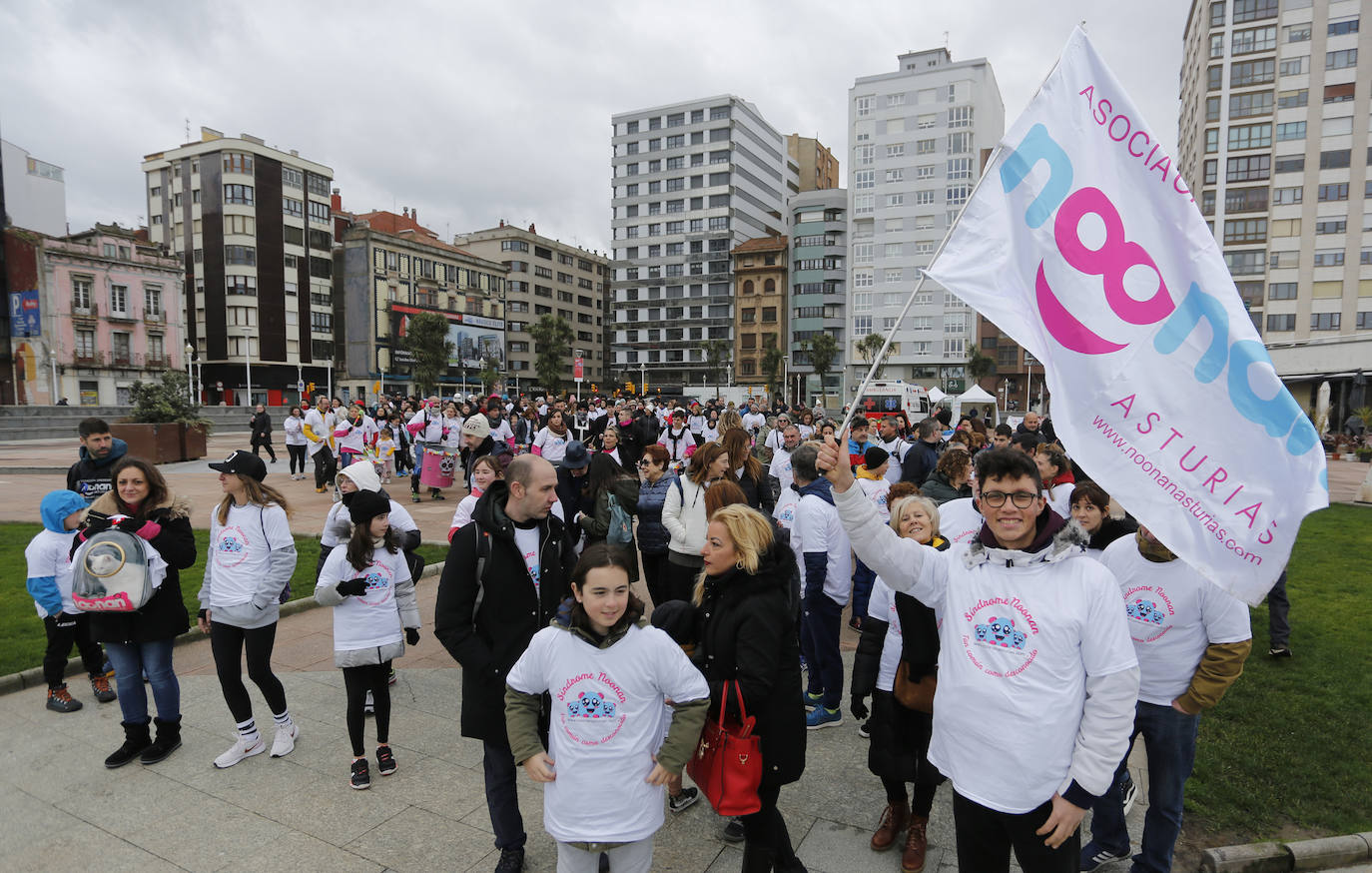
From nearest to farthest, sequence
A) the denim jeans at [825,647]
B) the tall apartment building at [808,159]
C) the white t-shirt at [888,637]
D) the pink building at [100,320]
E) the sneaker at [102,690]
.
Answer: the white t-shirt at [888,637], the denim jeans at [825,647], the sneaker at [102,690], the pink building at [100,320], the tall apartment building at [808,159]

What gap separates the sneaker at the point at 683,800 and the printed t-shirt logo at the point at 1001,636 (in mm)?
2295

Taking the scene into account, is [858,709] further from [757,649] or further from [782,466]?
[782,466]

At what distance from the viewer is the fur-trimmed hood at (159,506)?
14.9ft

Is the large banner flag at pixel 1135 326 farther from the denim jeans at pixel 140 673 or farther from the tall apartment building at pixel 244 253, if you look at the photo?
the tall apartment building at pixel 244 253

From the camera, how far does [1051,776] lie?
249cm

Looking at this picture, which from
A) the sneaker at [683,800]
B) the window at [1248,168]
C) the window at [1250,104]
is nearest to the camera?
the sneaker at [683,800]

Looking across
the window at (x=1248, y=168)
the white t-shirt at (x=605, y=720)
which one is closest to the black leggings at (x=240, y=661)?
the white t-shirt at (x=605, y=720)

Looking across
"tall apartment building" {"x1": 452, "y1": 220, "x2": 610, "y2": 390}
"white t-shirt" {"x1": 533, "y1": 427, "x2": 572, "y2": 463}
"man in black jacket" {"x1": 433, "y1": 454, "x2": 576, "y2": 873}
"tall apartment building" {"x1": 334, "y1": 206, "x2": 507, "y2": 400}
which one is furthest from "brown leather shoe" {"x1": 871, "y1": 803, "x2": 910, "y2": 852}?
"tall apartment building" {"x1": 452, "y1": 220, "x2": 610, "y2": 390}

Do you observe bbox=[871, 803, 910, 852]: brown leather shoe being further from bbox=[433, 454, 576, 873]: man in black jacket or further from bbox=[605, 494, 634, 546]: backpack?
bbox=[605, 494, 634, 546]: backpack

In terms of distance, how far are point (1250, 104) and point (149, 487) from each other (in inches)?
2966

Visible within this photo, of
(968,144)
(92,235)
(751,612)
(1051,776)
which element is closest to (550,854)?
(751,612)

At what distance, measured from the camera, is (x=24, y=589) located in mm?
8375

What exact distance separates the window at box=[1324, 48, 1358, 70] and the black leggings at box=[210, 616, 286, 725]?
76.3 metres

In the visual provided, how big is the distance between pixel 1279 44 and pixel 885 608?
7405 cm
